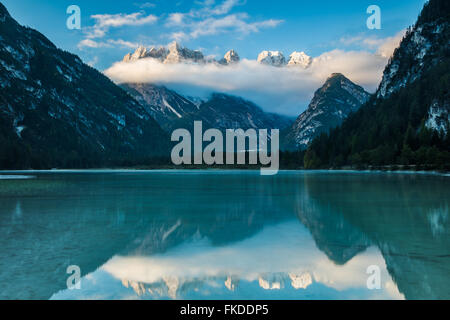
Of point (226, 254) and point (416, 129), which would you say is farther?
point (416, 129)

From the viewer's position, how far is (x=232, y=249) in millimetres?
15969

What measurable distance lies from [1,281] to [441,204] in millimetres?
29145

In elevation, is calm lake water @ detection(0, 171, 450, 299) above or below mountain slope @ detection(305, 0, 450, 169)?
below

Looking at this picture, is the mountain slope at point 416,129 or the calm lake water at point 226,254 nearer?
the calm lake water at point 226,254

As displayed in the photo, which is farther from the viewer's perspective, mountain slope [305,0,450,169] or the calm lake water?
mountain slope [305,0,450,169]

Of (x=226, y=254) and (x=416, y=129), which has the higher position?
(x=416, y=129)

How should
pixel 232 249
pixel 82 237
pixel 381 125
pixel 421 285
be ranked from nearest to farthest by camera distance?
pixel 421 285, pixel 232 249, pixel 82 237, pixel 381 125

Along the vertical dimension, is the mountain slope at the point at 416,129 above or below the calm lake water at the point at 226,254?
above

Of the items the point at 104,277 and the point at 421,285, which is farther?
the point at 104,277

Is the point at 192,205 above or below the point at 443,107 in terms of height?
below

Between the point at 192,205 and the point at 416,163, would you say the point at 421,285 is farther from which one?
the point at 416,163
